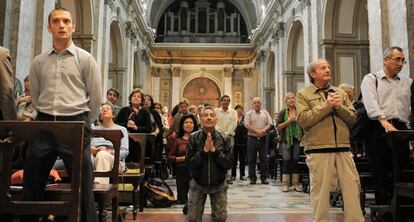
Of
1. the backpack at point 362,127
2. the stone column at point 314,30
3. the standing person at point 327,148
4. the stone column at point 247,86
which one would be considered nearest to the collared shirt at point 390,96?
the backpack at point 362,127

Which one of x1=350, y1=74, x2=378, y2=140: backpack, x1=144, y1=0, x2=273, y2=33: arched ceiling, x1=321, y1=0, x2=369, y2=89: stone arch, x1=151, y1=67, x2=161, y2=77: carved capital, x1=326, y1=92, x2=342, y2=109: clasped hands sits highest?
x1=144, y1=0, x2=273, y2=33: arched ceiling

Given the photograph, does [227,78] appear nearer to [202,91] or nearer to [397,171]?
[202,91]

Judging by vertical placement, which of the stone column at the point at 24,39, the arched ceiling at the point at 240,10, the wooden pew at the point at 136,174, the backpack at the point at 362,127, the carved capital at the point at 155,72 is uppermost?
the arched ceiling at the point at 240,10

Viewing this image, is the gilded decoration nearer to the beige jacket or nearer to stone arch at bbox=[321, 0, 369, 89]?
stone arch at bbox=[321, 0, 369, 89]

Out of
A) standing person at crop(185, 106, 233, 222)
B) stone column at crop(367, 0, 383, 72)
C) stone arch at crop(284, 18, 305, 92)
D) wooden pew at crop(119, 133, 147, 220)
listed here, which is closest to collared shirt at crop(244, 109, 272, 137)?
stone column at crop(367, 0, 383, 72)

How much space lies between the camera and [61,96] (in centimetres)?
279

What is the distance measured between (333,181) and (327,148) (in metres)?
0.27

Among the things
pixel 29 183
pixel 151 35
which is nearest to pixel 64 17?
pixel 29 183

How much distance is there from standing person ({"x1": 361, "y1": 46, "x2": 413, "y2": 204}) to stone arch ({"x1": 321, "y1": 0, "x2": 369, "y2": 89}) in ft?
24.2

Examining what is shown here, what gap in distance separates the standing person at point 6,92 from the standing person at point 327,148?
7.19 feet

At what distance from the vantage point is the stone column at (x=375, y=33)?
7656 mm

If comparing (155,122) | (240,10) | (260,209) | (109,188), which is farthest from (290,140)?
(240,10)

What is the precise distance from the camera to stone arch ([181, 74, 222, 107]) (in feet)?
82.4

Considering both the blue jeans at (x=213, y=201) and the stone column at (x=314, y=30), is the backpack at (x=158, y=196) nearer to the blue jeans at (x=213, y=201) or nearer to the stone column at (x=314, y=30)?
the blue jeans at (x=213, y=201)
